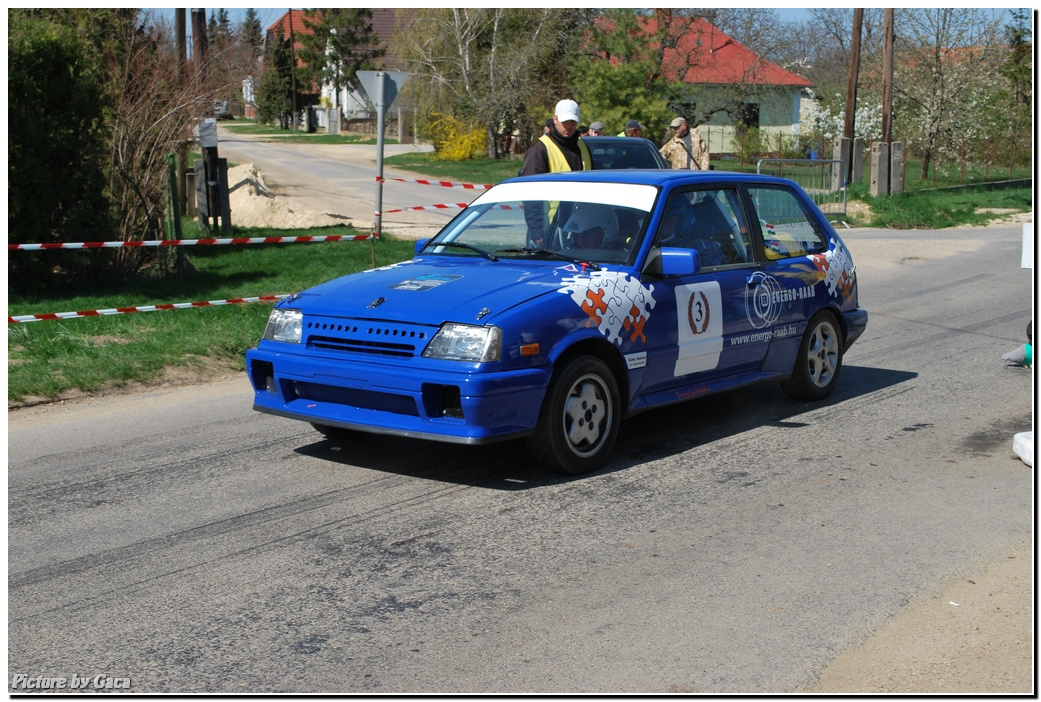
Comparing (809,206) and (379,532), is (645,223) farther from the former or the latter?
(379,532)

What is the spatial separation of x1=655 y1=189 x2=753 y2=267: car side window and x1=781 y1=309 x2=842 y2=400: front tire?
0.94m

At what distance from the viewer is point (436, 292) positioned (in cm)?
623

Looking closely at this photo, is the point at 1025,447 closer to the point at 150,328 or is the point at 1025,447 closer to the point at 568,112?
the point at 568,112

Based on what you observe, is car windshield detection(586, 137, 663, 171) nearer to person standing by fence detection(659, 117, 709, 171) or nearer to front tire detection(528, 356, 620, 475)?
person standing by fence detection(659, 117, 709, 171)

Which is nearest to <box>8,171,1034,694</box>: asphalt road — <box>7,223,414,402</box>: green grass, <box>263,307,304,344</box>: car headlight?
<box>7,223,414,402</box>: green grass

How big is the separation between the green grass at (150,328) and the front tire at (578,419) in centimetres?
420

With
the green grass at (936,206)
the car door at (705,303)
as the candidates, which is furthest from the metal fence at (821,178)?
the car door at (705,303)

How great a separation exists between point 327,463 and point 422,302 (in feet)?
3.82

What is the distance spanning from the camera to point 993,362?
9781 millimetres

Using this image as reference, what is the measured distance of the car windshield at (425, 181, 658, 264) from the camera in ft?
22.7

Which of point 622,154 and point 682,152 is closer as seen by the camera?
point 622,154

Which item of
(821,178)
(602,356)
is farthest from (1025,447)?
(821,178)

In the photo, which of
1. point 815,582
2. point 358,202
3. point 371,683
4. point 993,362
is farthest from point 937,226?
point 371,683

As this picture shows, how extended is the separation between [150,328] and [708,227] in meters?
5.62
